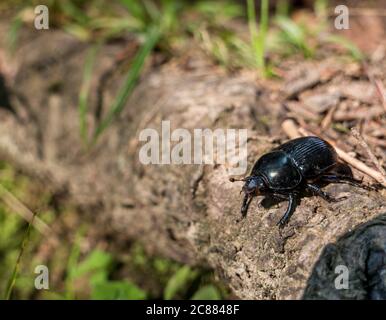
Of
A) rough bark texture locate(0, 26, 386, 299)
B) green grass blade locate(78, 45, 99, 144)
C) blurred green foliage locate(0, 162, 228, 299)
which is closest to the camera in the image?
rough bark texture locate(0, 26, 386, 299)

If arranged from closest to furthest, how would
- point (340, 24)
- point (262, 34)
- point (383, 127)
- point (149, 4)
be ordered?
point (383, 127)
point (262, 34)
point (149, 4)
point (340, 24)

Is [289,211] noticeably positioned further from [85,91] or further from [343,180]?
[85,91]

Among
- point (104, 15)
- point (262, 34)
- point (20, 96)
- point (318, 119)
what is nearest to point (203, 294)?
point (318, 119)

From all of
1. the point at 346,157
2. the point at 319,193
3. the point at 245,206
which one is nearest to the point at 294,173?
the point at 319,193

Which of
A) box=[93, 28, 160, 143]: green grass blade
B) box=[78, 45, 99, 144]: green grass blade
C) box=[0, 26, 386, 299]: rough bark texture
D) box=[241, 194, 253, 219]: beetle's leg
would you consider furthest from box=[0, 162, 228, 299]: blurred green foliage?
box=[93, 28, 160, 143]: green grass blade

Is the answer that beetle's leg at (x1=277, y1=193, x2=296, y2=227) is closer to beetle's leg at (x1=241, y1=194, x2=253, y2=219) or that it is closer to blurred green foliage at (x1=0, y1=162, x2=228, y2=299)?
beetle's leg at (x1=241, y1=194, x2=253, y2=219)

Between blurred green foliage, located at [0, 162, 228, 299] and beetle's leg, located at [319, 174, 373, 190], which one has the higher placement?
beetle's leg, located at [319, 174, 373, 190]

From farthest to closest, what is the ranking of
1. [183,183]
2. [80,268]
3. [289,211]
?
[80,268], [183,183], [289,211]

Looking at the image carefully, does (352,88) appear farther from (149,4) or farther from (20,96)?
(20,96)
